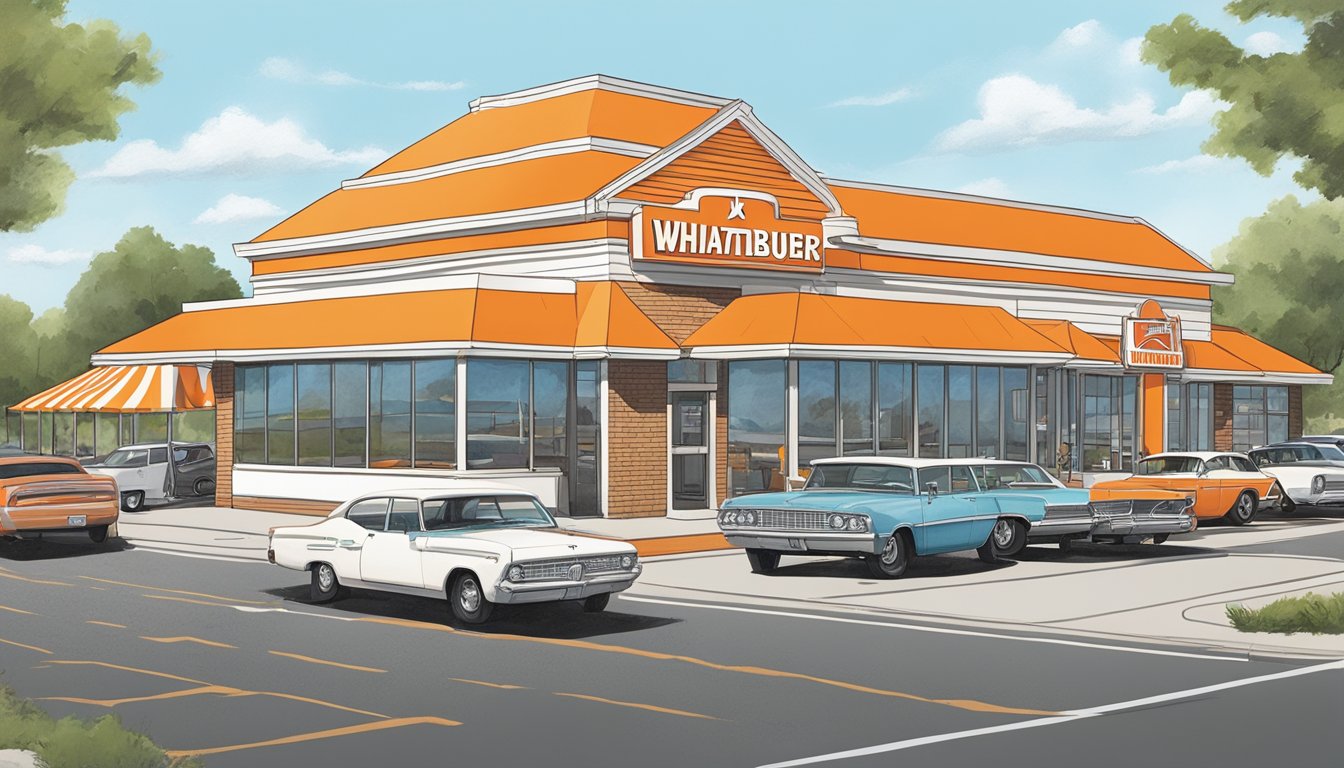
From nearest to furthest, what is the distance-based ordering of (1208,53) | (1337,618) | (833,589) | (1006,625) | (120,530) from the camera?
(1337,618)
(1006,625)
(833,589)
(120,530)
(1208,53)

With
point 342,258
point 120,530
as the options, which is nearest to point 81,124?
point 120,530

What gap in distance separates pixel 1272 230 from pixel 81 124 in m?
75.6

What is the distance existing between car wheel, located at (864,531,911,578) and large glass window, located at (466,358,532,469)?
11.1 metres

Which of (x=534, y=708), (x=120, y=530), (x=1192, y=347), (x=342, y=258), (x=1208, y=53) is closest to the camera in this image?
(x=534, y=708)

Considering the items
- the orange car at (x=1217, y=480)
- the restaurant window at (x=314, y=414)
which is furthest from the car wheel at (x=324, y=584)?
the orange car at (x=1217, y=480)

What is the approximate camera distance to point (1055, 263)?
4234 cm

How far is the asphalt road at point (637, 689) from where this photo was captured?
10133 millimetres

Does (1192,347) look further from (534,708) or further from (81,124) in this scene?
(534,708)

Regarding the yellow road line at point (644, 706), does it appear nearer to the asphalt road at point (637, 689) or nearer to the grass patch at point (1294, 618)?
the asphalt road at point (637, 689)

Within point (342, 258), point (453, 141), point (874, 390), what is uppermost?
point (453, 141)

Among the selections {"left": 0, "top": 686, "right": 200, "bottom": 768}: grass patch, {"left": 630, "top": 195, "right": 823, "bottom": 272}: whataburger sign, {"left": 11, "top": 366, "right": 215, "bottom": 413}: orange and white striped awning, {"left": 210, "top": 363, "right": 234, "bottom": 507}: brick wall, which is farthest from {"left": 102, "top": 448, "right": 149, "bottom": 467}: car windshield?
{"left": 0, "top": 686, "right": 200, "bottom": 768}: grass patch

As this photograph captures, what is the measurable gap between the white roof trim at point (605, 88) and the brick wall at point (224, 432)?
9.79 m

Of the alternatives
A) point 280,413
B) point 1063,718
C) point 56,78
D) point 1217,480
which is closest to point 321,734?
point 1063,718

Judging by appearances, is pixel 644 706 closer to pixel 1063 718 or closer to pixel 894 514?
pixel 1063 718
